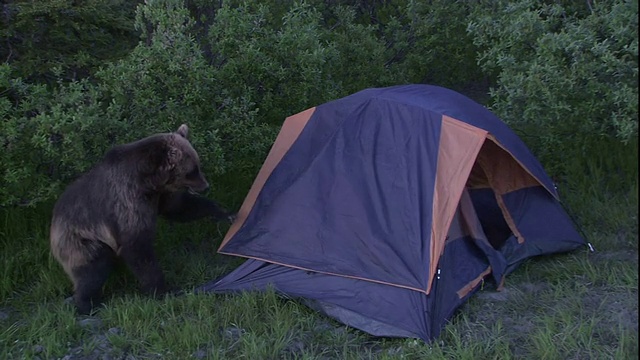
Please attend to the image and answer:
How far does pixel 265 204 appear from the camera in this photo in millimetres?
6016

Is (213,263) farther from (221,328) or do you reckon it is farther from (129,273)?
(221,328)

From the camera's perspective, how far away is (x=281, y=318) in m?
5.26

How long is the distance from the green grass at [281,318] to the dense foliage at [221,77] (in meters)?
0.81

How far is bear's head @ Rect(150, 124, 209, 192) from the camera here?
5617 mm

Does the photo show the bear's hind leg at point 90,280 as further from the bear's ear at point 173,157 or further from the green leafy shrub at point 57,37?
the green leafy shrub at point 57,37

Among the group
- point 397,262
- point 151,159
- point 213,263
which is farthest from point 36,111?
point 397,262

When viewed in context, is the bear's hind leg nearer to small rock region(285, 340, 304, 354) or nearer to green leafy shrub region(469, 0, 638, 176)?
small rock region(285, 340, 304, 354)

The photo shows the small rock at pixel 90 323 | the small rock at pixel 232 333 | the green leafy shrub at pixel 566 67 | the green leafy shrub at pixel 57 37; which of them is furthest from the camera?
the green leafy shrub at pixel 57 37

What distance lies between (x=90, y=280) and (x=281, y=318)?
60.0 inches

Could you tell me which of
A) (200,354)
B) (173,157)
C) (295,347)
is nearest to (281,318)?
(295,347)

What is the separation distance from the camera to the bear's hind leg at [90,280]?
18.5 feet

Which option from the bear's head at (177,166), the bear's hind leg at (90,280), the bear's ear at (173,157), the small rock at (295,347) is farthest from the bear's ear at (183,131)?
the small rock at (295,347)

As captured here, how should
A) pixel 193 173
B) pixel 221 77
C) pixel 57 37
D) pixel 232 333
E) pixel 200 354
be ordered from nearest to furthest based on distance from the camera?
pixel 200 354, pixel 232 333, pixel 193 173, pixel 221 77, pixel 57 37

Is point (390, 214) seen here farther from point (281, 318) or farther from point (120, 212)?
point (120, 212)
